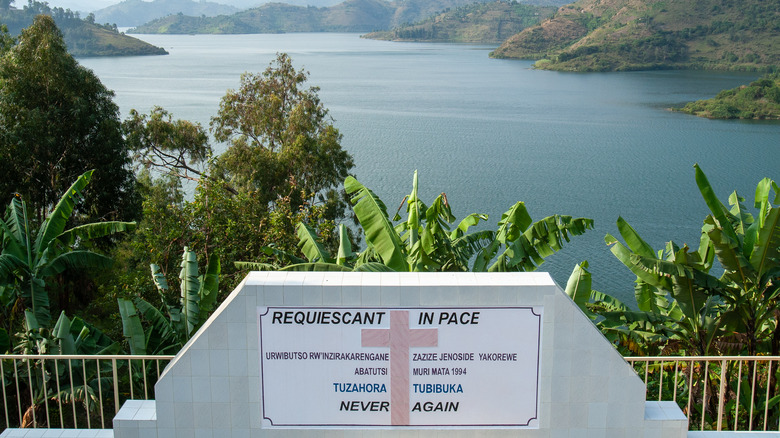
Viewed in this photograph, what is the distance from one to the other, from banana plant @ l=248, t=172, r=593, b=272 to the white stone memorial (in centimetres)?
282

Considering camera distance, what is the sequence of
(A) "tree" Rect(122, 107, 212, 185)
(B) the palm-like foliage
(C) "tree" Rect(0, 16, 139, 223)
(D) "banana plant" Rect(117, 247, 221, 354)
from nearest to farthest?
(D) "banana plant" Rect(117, 247, 221, 354) → (B) the palm-like foliage → (C) "tree" Rect(0, 16, 139, 223) → (A) "tree" Rect(122, 107, 212, 185)

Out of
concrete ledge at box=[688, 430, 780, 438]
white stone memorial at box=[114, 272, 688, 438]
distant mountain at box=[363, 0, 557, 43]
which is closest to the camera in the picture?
white stone memorial at box=[114, 272, 688, 438]

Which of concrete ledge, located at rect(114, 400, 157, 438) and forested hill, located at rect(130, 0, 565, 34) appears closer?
concrete ledge, located at rect(114, 400, 157, 438)

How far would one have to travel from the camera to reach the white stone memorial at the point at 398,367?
4.23 meters

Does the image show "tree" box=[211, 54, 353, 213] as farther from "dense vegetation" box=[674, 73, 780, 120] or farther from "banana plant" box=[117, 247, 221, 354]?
"dense vegetation" box=[674, 73, 780, 120]

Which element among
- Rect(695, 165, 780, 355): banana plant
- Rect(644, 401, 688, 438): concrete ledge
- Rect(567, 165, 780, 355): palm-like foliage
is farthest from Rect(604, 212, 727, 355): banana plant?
Rect(644, 401, 688, 438): concrete ledge

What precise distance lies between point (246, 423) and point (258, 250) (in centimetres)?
788

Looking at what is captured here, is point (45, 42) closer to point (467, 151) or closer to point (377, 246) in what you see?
point (377, 246)

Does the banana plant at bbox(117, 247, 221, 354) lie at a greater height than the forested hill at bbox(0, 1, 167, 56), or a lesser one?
lesser

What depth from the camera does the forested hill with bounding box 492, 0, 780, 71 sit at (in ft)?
303

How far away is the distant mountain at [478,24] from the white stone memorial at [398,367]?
485 feet

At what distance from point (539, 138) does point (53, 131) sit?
111 feet

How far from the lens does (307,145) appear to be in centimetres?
1803

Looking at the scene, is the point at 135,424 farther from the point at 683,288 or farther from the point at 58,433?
the point at 683,288
